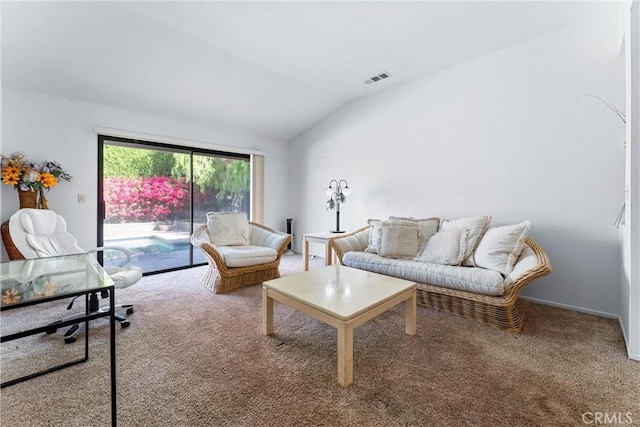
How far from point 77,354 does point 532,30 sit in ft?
15.1

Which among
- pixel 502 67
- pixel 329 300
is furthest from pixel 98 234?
pixel 502 67

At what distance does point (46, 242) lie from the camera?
2512mm

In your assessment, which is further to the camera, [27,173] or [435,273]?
[27,173]

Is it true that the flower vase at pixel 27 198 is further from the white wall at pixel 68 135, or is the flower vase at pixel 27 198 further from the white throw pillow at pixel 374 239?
Result: the white throw pillow at pixel 374 239

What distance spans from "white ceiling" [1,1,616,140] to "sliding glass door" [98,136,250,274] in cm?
66

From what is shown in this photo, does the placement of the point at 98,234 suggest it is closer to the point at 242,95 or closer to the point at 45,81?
the point at 45,81

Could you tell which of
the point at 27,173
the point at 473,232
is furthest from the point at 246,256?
the point at 473,232

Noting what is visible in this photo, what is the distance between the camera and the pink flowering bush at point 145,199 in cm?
368

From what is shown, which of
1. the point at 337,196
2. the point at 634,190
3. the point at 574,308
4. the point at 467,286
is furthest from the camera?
the point at 337,196

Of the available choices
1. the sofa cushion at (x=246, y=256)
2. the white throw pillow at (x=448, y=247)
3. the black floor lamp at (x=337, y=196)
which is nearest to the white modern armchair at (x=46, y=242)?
the sofa cushion at (x=246, y=256)

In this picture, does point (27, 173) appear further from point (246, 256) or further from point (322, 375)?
point (322, 375)

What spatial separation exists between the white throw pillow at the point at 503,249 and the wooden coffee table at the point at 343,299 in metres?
0.88

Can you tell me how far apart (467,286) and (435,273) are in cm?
28

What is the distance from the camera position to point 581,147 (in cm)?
257
